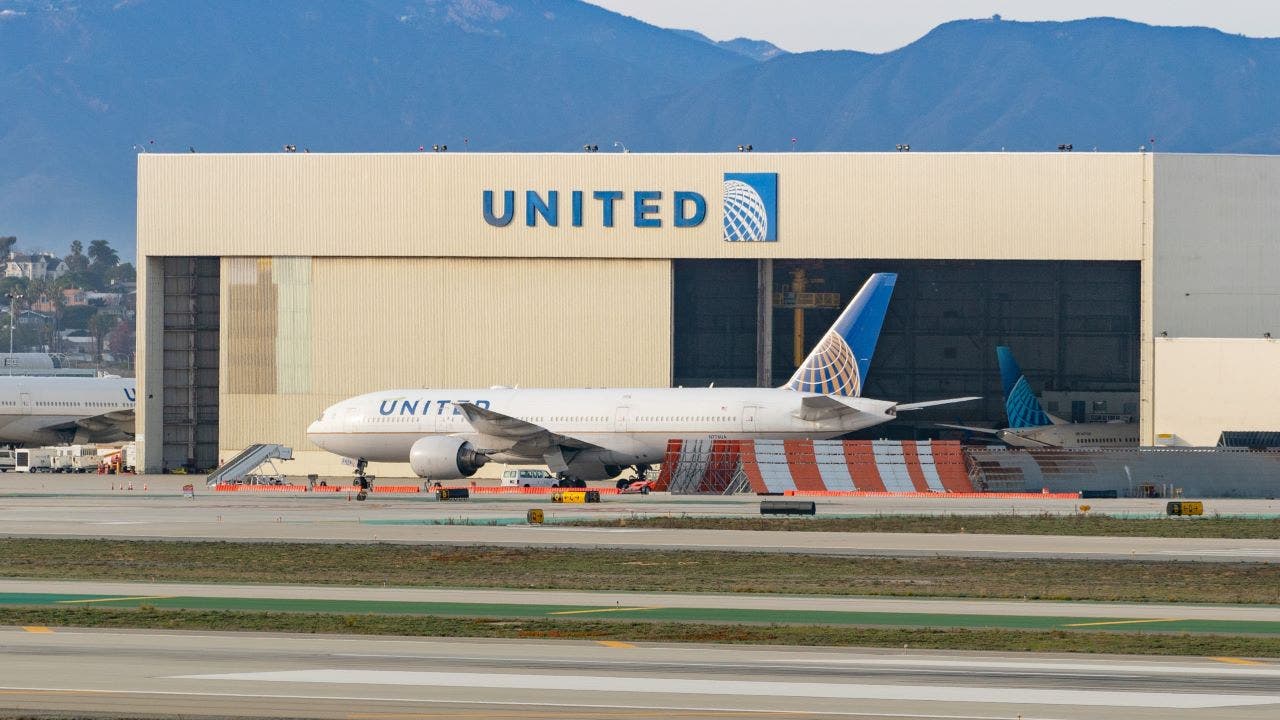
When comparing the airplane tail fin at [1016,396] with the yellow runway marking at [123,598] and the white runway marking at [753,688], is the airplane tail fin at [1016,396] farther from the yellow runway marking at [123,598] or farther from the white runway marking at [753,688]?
the white runway marking at [753,688]

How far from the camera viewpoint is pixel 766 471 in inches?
2154

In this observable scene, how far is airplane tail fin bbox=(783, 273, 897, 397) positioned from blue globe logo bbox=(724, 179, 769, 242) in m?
8.31

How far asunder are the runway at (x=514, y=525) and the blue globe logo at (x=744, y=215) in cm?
1732

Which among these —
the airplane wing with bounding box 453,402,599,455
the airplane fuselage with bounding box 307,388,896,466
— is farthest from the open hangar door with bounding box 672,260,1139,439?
the airplane wing with bounding box 453,402,599,455

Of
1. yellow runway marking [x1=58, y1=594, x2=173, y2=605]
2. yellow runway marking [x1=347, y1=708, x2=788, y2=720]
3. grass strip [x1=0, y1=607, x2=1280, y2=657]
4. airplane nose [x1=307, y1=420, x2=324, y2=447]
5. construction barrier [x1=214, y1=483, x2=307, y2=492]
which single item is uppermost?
airplane nose [x1=307, y1=420, x2=324, y2=447]

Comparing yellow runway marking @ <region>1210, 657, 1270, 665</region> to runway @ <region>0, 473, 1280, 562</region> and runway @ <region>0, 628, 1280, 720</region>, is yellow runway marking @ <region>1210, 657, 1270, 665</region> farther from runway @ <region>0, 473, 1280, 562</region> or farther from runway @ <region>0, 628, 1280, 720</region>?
runway @ <region>0, 473, 1280, 562</region>

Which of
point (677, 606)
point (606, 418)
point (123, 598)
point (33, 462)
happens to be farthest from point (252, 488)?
point (677, 606)

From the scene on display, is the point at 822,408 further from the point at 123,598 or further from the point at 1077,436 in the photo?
the point at 123,598

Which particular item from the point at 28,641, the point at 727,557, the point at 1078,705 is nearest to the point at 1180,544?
the point at 727,557

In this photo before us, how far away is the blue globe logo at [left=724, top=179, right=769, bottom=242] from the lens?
68062 mm

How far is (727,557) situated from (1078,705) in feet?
53.1

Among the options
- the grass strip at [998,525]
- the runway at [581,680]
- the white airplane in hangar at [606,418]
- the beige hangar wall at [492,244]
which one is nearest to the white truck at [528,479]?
the white airplane in hangar at [606,418]

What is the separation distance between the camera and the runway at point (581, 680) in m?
15.9

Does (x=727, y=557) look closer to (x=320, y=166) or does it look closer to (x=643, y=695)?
(x=643, y=695)
